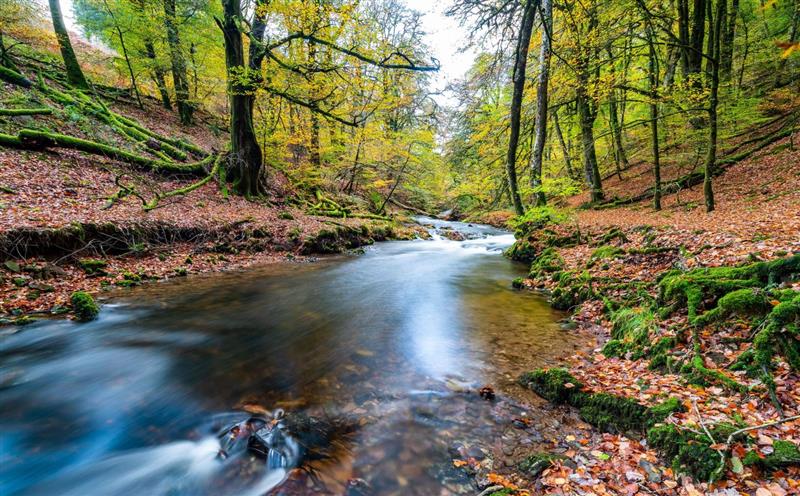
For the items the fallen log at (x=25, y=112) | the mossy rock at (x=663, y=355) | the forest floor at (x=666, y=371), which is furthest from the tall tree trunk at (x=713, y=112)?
the fallen log at (x=25, y=112)

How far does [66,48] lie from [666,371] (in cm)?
1811

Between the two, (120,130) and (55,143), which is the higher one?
(120,130)

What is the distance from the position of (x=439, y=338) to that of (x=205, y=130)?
17.1 meters

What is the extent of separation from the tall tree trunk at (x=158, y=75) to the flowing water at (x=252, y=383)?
12.0 m

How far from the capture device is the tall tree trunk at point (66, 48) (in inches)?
443

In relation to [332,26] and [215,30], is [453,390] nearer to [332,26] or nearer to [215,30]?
[332,26]

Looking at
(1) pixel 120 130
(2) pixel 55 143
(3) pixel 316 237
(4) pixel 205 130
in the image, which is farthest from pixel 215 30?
(3) pixel 316 237

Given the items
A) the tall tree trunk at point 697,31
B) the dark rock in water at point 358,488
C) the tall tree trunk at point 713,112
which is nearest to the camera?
the dark rock in water at point 358,488

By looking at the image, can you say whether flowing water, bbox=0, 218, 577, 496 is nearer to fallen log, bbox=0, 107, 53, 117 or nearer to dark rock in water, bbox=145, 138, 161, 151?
fallen log, bbox=0, 107, 53, 117

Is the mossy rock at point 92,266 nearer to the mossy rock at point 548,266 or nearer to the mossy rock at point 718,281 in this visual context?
the mossy rock at point 548,266

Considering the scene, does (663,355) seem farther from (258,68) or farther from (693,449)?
(258,68)

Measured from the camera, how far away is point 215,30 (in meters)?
14.6

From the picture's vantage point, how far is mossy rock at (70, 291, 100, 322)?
4.98 metres

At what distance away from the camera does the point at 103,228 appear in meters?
6.64
